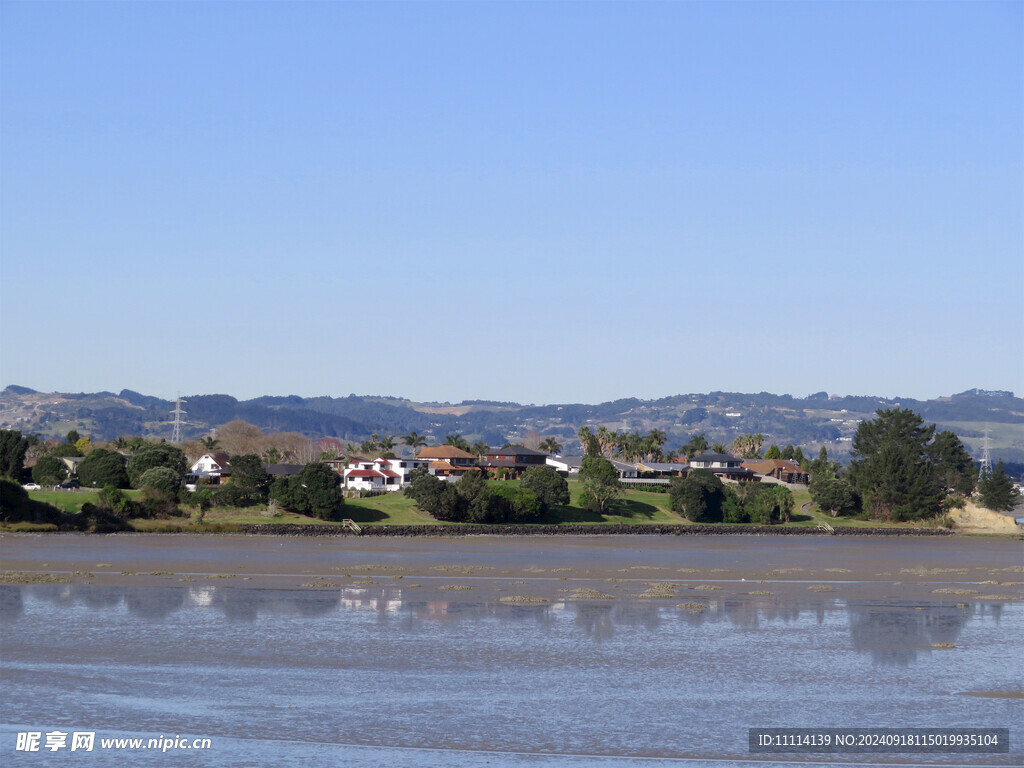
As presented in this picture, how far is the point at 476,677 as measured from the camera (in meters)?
26.5

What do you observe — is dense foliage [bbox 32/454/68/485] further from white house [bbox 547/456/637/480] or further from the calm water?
the calm water

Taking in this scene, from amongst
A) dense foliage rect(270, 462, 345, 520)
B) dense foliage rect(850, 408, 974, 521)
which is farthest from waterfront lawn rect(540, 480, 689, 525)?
dense foliage rect(850, 408, 974, 521)

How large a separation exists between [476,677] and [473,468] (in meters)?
100

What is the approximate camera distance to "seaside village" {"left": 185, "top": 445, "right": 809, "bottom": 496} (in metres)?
122

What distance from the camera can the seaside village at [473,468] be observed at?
12250 centimetres

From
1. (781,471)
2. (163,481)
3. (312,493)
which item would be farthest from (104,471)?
(781,471)

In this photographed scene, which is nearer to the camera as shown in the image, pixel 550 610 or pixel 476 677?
pixel 476 677

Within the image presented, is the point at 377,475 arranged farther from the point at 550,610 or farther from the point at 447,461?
the point at 550,610

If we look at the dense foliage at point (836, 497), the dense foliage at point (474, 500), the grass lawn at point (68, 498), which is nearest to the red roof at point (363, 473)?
the dense foliage at point (474, 500)

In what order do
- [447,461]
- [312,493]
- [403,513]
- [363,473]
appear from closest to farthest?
[312,493], [403,513], [363,473], [447,461]

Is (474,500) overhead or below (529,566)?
overhead

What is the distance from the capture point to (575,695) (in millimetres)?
24656

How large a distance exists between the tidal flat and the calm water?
92mm

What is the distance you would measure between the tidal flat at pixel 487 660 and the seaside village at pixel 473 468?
59213 millimetres
